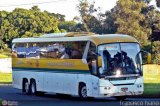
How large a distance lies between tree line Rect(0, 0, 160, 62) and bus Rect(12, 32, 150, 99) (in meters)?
48.2

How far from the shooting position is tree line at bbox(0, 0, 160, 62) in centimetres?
8231

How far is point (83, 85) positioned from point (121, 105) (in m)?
4.51

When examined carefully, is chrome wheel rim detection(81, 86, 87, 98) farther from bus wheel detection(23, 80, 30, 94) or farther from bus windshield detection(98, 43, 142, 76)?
bus wheel detection(23, 80, 30, 94)

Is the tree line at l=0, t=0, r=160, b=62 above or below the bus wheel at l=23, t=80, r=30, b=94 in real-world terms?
above

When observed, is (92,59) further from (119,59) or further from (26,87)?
(26,87)

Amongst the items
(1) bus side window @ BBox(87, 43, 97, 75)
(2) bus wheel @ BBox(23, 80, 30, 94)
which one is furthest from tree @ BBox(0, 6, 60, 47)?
(1) bus side window @ BBox(87, 43, 97, 75)

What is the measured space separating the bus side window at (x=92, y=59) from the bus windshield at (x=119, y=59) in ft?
1.33

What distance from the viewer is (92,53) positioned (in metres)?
25.8

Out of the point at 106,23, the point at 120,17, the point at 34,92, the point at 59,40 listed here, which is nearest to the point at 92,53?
the point at 59,40

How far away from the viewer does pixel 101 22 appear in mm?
97938

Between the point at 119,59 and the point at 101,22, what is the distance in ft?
239

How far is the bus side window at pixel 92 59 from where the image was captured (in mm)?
25484

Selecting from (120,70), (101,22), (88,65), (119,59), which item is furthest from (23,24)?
(120,70)

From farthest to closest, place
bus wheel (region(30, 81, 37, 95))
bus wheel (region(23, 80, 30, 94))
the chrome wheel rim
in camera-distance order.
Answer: bus wheel (region(23, 80, 30, 94)), bus wheel (region(30, 81, 37, 95)), the chrome wheel rim
